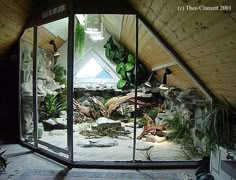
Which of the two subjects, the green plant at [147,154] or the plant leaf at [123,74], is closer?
the green plant at [147,154]

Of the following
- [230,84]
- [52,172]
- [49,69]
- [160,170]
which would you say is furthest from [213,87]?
[49,69]

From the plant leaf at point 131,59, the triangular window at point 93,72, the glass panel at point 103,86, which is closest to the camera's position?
the glass panel at point 103,86

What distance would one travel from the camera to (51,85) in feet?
19.8

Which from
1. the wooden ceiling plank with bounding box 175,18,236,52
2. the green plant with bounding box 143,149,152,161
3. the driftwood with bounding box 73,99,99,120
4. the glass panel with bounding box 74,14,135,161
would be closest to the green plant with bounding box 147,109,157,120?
the glass panel with bounding box 74,14,135,161

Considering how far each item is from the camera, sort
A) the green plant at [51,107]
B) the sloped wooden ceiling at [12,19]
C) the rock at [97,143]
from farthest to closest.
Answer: the green plant at [51,107] → the rock at [97,143] → the sloped wooden ceiling at [12,19]

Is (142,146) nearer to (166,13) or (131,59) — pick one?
(166,13)

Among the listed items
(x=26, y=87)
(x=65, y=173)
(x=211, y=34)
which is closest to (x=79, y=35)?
(x=26, y=87)

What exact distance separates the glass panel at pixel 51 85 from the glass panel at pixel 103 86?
415mm

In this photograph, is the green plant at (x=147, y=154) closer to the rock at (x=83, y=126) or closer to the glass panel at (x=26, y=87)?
the rock at (x=83, y=126)

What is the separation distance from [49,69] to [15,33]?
7.34 ft

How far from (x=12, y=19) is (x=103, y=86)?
377 centimetres

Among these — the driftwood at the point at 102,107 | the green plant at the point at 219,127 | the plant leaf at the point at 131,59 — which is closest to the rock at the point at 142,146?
the green plant at the point at 219,127

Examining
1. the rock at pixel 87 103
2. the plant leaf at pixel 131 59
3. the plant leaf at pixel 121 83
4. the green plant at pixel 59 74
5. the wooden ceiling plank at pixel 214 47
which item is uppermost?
the plant leaf at pixel 131 59

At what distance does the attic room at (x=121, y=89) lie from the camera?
8.02 feet
